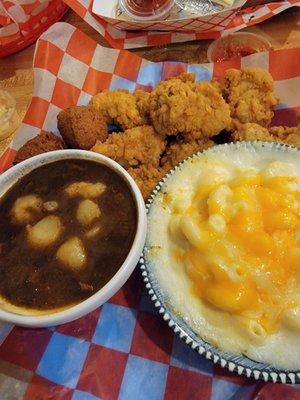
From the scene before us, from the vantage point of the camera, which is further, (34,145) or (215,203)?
(34,145)

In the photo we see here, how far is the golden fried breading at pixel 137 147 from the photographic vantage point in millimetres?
1869

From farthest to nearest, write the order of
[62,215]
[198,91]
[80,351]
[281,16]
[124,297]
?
[281,16] < [198,91] < [124,297] < [80,351] < [62,215]

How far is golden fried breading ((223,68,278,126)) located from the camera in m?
1.89

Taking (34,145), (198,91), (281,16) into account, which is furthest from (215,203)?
(281,16)

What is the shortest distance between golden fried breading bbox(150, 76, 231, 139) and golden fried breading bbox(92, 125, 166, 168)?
7 cm

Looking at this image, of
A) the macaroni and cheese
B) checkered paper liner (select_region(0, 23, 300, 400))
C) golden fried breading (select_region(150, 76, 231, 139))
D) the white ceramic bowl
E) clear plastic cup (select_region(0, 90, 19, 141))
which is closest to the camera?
the white ceramic bowl

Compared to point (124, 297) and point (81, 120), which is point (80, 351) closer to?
point (124, 297)

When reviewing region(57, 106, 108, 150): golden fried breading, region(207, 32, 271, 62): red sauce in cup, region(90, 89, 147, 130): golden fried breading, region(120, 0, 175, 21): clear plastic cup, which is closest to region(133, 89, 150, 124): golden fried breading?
region(90, 89, 147, 130): golden fried breading

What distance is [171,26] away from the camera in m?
2.47

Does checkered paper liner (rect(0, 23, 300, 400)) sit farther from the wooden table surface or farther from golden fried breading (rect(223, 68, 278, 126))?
the wooden table surface

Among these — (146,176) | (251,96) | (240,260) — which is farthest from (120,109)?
(240,260)

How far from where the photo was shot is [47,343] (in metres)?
1.59

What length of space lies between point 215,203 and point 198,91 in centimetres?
64

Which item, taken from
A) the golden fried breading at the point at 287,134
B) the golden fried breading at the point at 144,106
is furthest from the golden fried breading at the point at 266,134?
the golden fried breading at the point at 144,106
